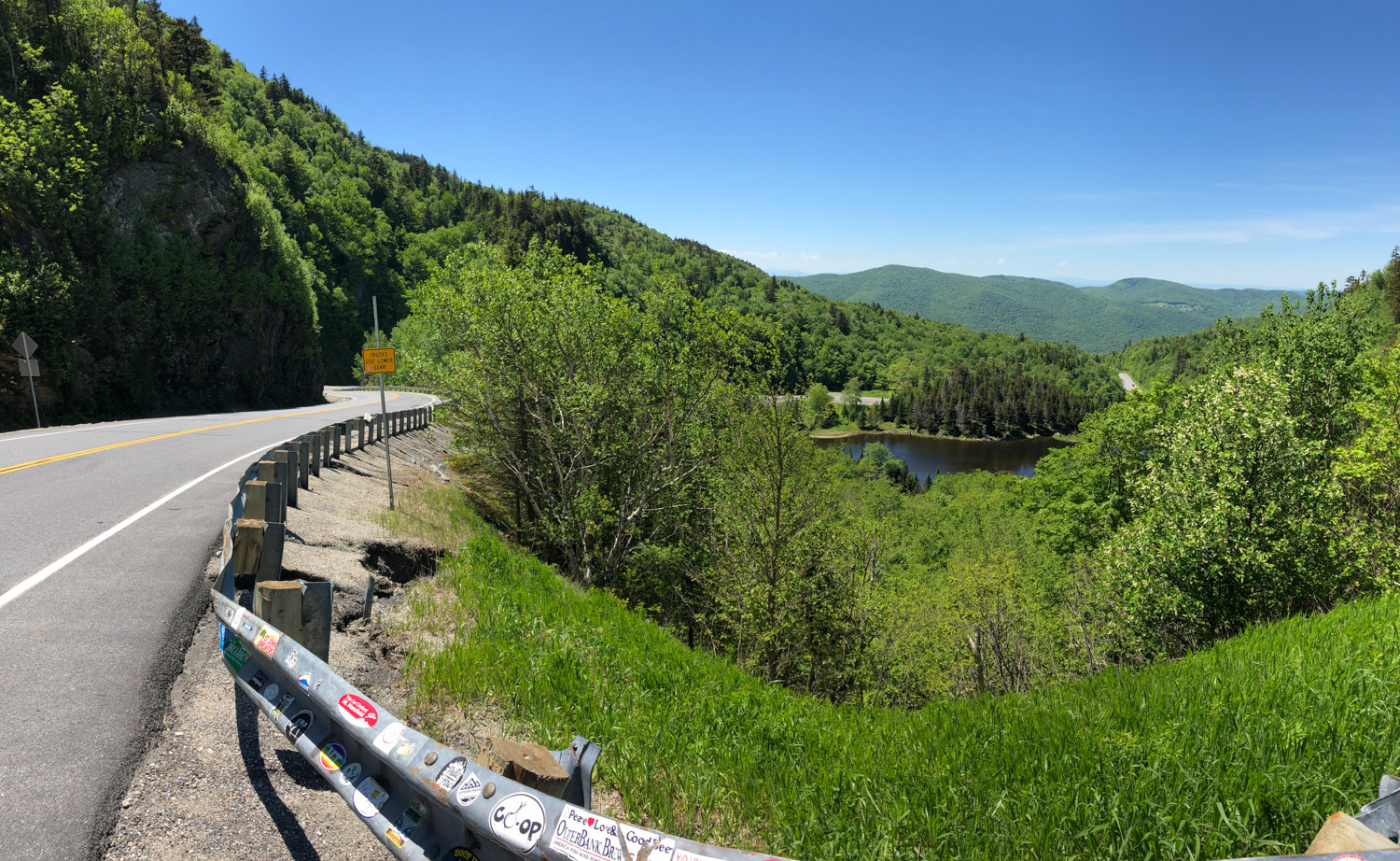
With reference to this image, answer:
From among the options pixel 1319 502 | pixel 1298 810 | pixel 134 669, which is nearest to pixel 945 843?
pixel 1298 810

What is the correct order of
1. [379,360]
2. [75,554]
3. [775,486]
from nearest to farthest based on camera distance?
[75,554], [379,360], [775,486]

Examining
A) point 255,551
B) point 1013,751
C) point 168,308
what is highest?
point 168,308

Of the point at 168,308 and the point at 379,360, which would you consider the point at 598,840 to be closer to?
the point at 379,360

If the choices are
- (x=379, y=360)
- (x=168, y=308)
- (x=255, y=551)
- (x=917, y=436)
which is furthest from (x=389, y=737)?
(x=917, y=436)

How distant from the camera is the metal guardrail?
180cm

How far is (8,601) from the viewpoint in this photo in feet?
17.5

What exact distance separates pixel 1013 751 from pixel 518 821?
3271mm

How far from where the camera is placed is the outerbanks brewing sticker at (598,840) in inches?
68.6

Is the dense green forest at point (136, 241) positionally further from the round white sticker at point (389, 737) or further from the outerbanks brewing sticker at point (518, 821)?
the outerbanks brewing sticker at point (518, 821)

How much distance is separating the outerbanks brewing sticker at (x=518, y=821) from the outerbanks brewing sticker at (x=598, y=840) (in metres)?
0.07

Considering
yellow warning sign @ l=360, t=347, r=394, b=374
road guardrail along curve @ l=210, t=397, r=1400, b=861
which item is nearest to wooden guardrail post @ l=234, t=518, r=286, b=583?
road guardrail along curve @ l=210, t=397, r=1400, b=861

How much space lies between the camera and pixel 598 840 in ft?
5.86

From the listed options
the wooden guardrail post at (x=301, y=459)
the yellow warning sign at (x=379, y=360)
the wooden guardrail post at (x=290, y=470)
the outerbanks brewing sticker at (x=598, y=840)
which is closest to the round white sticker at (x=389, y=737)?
the outerbanks brewing sticker at (x=598, y=840)

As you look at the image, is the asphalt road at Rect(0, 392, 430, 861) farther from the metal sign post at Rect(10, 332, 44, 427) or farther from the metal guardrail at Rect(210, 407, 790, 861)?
the metal sign post at Rect(10, 332, 44, 427)
